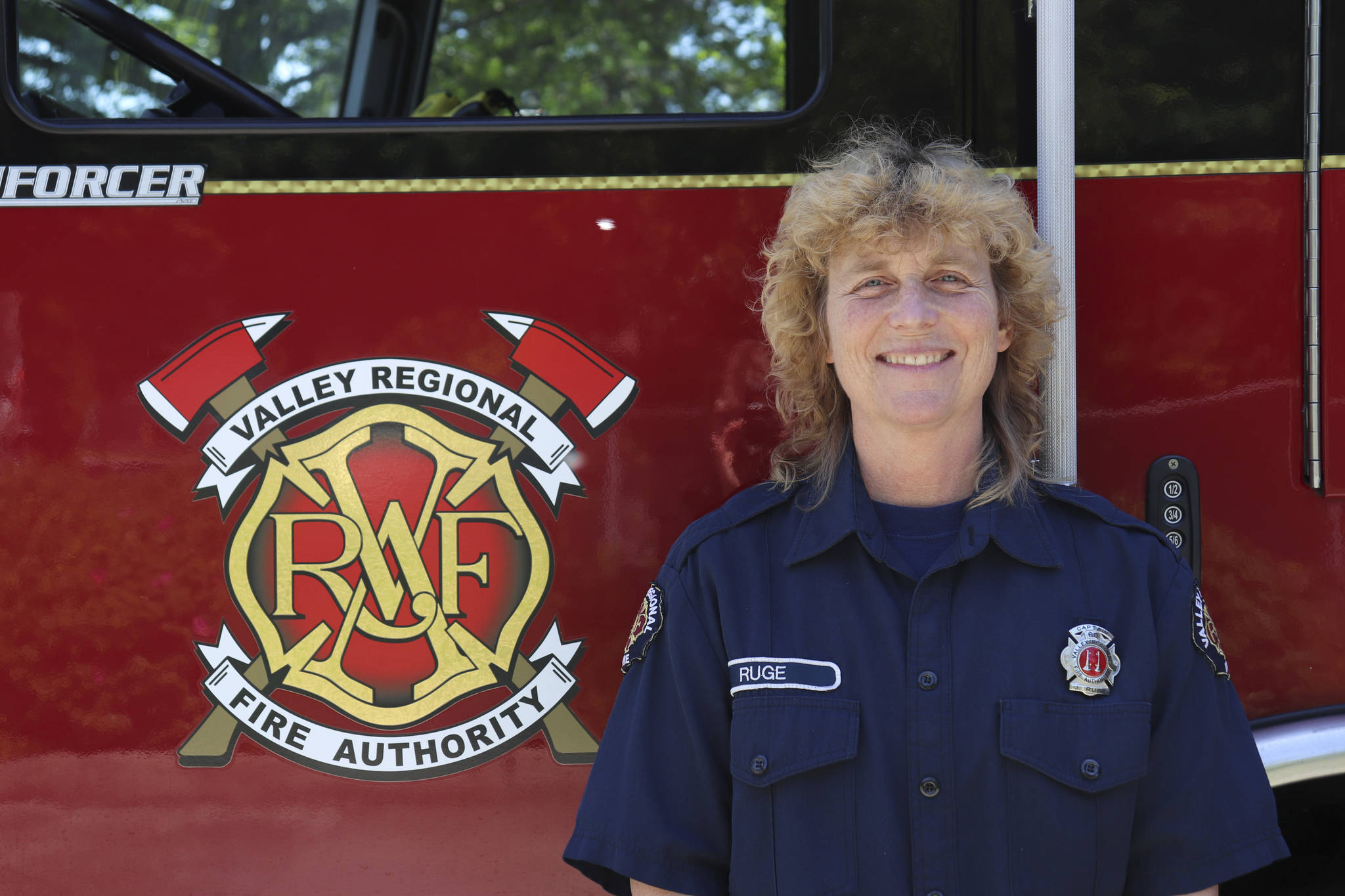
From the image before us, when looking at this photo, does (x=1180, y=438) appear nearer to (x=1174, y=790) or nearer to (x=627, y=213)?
(x=1174, y=790)

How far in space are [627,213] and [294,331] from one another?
503mm

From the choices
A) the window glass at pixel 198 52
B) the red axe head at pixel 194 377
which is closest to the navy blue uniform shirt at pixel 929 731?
the red axe head at pixel 194 377

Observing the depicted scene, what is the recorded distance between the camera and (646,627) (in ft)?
4.69

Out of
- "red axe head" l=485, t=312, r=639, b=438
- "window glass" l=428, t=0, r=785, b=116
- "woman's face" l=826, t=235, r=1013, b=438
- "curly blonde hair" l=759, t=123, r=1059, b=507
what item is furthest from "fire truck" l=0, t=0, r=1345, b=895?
"window glass" l=428, t=0, r=785, b=116

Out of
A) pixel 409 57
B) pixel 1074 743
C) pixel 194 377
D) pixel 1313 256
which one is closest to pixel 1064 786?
pixel 1074 743

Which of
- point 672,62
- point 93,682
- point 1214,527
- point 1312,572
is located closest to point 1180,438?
point 1214,527

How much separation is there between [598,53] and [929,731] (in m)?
2.17

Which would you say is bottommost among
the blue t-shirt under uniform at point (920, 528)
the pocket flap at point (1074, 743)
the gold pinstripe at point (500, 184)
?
the pocket flap at point (1074, 743)

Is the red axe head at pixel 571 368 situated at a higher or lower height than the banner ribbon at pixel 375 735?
higher

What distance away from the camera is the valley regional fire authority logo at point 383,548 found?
1646 mm

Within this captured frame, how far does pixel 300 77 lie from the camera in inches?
102

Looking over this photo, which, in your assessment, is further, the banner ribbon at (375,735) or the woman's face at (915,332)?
the banner ribbon at (375,735)

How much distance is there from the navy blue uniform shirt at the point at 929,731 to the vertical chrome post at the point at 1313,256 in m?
0.37

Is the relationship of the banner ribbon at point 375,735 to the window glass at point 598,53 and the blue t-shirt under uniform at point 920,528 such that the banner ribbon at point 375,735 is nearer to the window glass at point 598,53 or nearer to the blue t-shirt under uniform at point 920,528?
the blue t-shirt under uniform at point 920,528
